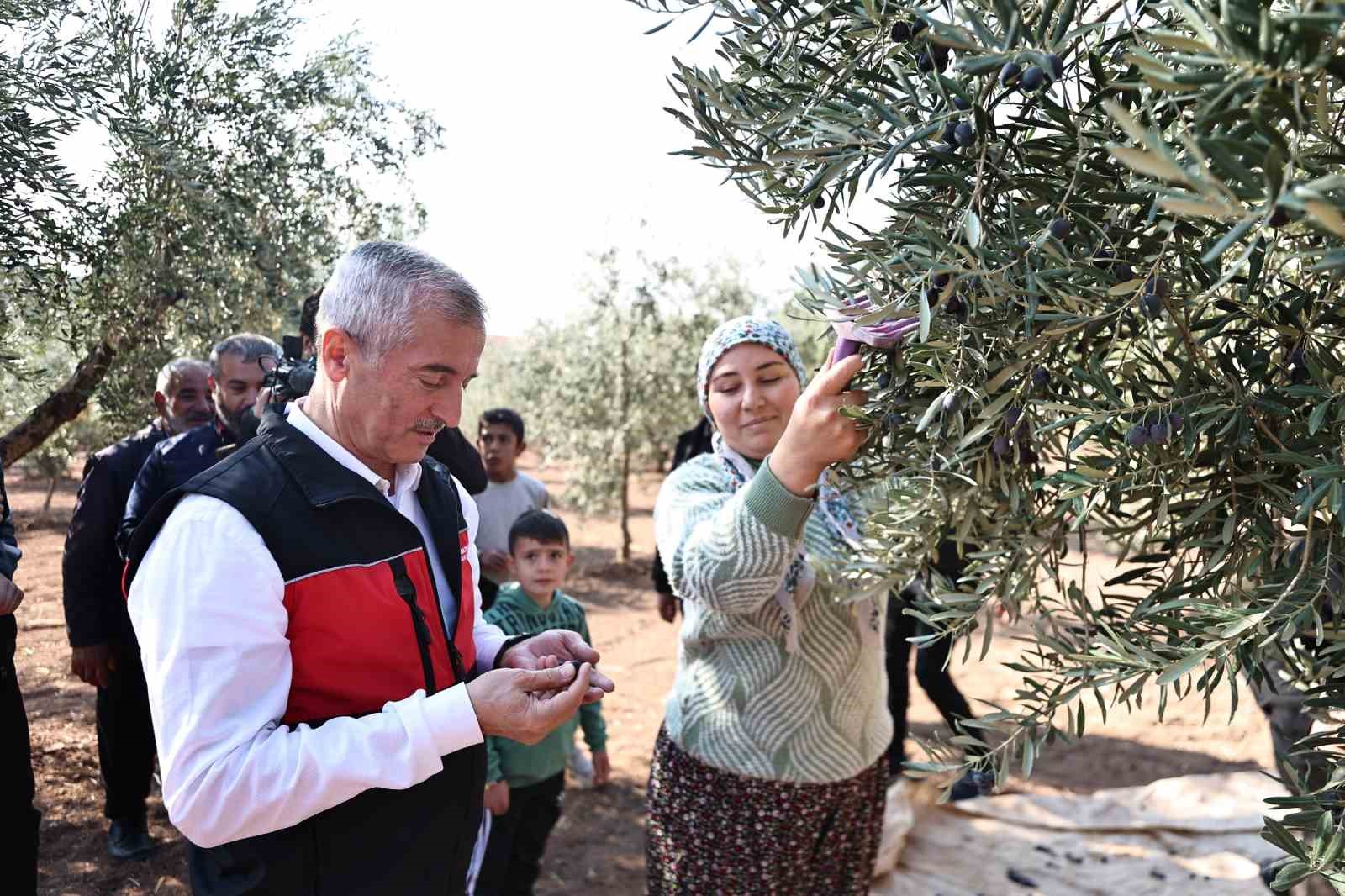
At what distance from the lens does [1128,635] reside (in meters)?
1.54

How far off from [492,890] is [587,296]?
12.4 m

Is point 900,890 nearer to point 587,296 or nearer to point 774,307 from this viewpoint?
point 587,296

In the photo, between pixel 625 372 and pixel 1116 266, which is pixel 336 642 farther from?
pixel 625 372

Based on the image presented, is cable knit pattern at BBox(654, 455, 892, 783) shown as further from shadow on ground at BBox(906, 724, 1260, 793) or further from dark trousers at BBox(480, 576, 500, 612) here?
shadow on ground at BBox(906, 724, 1260, 793)

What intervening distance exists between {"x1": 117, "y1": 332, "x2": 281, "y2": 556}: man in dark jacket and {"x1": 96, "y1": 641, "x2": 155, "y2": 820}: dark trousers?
690 mm

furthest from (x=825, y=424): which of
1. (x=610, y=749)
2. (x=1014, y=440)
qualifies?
(x=610, y=749)

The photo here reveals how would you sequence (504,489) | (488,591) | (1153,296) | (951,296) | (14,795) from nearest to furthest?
(1153,296) < (951,296) < (14,795) < (488,591) < (504,489)

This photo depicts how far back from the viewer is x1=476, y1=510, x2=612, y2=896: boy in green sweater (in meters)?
4.34

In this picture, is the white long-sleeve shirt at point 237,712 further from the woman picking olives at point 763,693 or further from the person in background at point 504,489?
the person in background at point 504,489

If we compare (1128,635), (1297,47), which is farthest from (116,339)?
(1297,47)

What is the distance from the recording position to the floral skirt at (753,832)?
3.16 metres

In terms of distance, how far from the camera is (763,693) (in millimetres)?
3123

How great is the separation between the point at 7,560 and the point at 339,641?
2.16 m

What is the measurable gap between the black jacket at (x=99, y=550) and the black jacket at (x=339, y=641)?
262 centimetres
